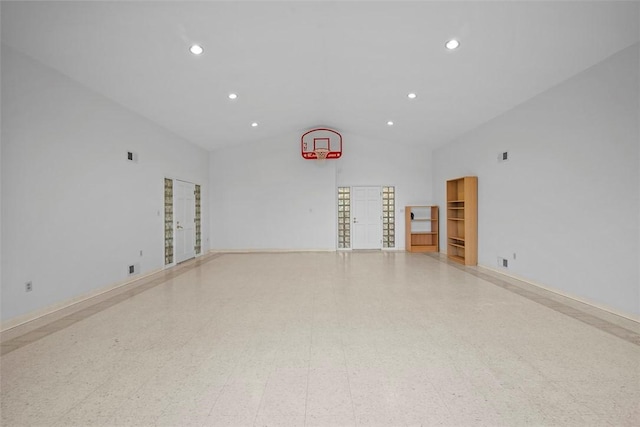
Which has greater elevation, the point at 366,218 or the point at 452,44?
the point at 452,44

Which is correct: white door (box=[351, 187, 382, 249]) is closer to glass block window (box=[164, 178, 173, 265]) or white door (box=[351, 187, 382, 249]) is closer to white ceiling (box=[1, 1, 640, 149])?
white ceiling (box=[1, 1, 640, 149])

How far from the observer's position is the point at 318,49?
4293 mm

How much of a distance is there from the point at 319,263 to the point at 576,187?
4777mm

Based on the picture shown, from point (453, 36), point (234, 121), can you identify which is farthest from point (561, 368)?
point (234, 121)

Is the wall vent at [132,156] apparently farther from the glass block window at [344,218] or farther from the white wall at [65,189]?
the glass block window at [344,218]

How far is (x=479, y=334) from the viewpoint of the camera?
9.54ft

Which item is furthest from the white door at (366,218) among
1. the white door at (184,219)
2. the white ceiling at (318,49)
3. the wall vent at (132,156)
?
the wall vent at (132,156)

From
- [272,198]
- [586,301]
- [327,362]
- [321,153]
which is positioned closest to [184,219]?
[272,198]

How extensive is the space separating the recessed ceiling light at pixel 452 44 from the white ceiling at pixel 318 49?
59mm

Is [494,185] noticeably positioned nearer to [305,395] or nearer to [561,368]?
[561,368]

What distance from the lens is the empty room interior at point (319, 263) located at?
2.04 metres

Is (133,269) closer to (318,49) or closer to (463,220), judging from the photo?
(318,49)

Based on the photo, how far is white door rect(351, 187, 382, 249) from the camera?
30.1ft

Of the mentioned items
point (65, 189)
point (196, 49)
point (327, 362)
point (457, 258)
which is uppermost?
point (196, 49)
